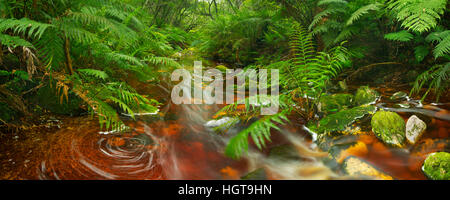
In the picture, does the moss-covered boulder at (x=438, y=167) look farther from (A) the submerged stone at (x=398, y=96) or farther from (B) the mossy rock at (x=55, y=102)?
(B) the mossy rock at (x=55, y=102)

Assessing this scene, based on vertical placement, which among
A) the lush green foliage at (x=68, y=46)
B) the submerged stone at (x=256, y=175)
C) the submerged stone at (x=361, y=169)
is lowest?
the submerged stone at (x=256, y=175)

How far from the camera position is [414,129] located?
189 centimetres

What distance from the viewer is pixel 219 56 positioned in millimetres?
6289

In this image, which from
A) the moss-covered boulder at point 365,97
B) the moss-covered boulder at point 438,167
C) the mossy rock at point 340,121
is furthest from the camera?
the moss-covered boulder at point 365,97

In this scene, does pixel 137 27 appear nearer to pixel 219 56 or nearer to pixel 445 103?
pixel 219 56

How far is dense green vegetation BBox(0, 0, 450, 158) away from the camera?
1.68 metres

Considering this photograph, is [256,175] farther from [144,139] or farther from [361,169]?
[144,139]

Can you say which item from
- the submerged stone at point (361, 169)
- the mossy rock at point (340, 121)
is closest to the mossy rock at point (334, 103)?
the mossy rock at point (340, 121)

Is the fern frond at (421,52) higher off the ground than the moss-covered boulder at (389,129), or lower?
higher

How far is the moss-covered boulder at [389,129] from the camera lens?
1838mm

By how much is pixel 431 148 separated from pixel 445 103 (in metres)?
1.02

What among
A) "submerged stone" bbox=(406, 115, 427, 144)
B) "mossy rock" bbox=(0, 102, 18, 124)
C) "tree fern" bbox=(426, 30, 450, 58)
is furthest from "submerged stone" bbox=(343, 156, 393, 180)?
"mossy rock" bbox=(0, 102, 18, 124)

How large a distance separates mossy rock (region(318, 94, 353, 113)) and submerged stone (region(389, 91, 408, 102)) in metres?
0.50

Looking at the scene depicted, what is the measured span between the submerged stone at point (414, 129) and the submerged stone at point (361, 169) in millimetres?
534
